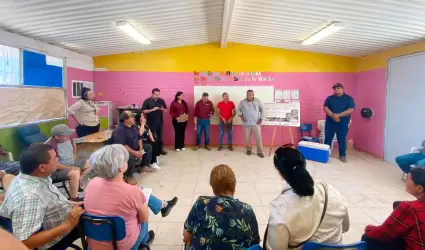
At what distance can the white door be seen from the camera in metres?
4.93

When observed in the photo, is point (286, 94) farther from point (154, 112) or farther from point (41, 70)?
point (41, 70)

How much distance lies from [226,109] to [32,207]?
5.61 m

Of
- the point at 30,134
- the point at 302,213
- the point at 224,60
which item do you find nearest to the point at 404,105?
the point at 224,60

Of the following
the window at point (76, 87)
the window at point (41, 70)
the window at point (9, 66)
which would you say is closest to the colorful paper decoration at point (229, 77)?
the window at point (76, 87)

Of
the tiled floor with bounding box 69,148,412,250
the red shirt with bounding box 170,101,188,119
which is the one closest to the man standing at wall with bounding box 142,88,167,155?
the red shirt with bounding box 170,101,188,119

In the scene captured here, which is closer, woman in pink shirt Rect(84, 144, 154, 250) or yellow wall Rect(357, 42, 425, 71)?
woman in pink shirt Rect(84, 144, 154, 250)

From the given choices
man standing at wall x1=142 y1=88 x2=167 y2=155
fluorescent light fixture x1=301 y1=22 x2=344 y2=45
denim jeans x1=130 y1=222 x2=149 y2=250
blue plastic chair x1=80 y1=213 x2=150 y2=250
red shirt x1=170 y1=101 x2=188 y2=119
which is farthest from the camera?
red shirt x1=170 y1=101 x2=188 y2=119

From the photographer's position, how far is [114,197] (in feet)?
5.63

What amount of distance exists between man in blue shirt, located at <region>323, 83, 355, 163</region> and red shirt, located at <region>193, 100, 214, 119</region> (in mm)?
2777

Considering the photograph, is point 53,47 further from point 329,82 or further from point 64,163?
point 329,82

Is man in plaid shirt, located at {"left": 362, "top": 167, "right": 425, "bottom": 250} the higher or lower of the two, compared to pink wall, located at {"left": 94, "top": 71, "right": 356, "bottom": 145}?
lower

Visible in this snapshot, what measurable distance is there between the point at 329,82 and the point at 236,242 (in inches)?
265

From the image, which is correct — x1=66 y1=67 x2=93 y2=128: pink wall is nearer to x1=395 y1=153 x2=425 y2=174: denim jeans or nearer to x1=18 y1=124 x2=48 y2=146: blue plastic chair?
x1=18 y1=124 x2=48 y2=146: blue plastic chair

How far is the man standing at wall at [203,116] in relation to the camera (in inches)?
267
